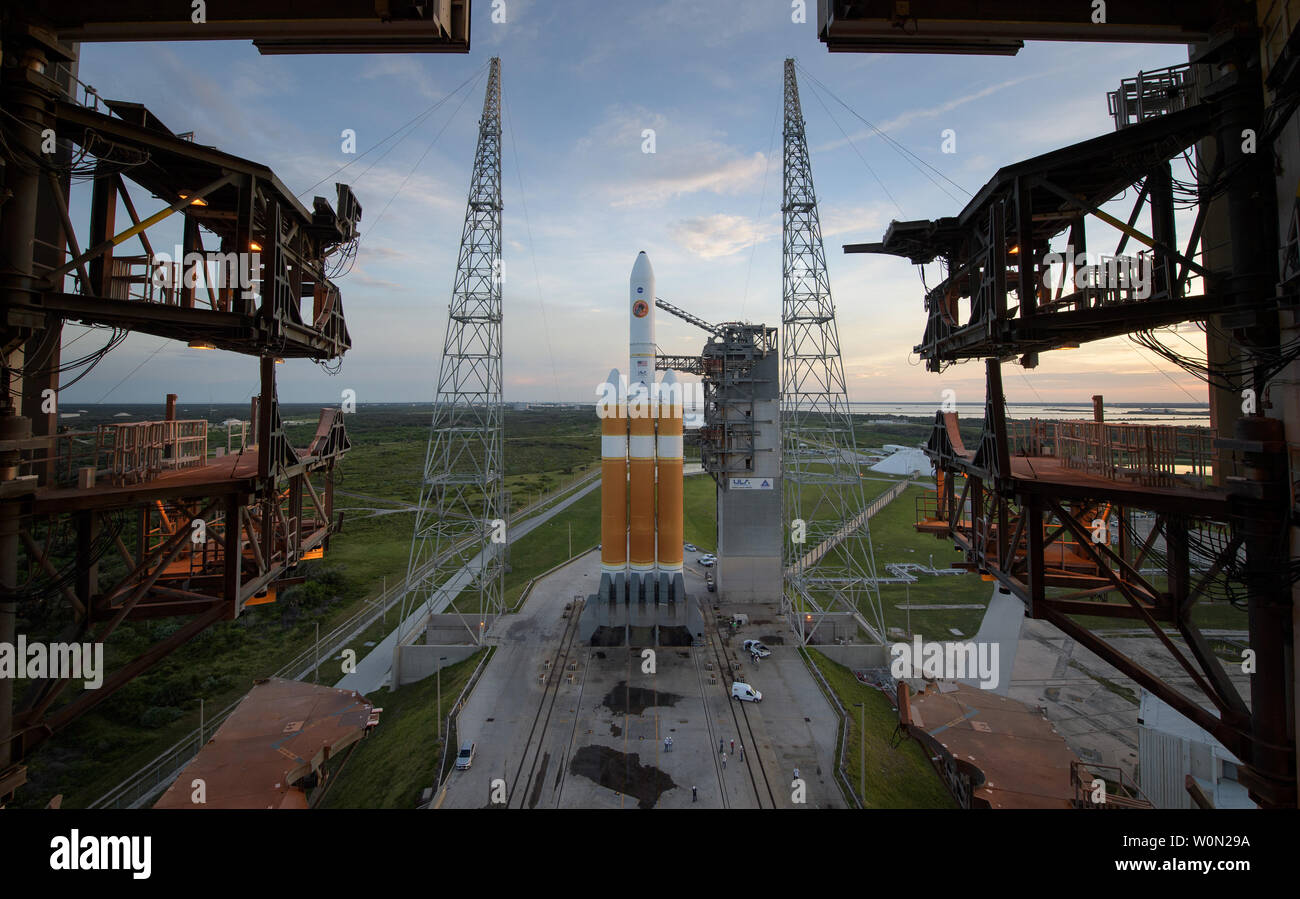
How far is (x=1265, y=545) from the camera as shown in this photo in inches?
318

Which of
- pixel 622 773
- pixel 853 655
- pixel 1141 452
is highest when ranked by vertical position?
pixel 1141 452

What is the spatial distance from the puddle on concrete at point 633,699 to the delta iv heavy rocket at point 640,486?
213 inches

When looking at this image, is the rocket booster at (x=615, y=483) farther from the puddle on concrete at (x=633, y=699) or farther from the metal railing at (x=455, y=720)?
the metal railing at (x=455, y=720)

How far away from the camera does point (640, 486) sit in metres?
28.0

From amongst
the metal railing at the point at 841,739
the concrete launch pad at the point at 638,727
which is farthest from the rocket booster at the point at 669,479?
the metal railing at the point at 841,739

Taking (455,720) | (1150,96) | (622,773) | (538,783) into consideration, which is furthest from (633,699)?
(1150,96)

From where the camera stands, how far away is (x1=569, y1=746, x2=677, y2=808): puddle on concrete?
56.2 feet

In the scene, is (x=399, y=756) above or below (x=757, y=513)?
below

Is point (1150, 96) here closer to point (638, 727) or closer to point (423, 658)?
point (638, 727)

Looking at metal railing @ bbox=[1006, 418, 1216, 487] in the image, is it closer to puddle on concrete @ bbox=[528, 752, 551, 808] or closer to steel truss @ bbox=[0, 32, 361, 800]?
steel truss @ bbox=[0, 32, 361, 800]

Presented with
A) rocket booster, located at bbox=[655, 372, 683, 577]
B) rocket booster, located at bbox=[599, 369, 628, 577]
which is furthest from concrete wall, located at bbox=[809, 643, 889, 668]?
rocket booster, located at bbox=[599, 369, 628, 577]

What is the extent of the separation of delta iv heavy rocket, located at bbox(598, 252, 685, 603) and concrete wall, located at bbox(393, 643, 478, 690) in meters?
7.96

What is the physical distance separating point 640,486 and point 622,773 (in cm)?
1349
